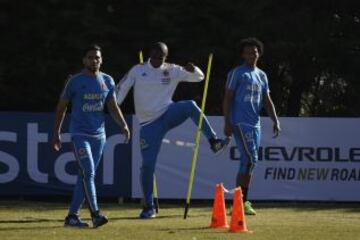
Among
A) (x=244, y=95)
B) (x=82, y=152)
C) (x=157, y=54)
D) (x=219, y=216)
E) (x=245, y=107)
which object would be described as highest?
(x=157, y=54)

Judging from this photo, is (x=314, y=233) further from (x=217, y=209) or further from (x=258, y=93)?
(x=258, y=93)

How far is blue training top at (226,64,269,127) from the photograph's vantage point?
11461mm

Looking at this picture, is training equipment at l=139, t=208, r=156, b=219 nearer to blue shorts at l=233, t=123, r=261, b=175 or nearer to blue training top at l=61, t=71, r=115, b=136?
blue shorts at l=233, t=123, r=261, b=175

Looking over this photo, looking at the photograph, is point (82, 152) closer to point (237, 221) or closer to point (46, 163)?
point (237, 221)

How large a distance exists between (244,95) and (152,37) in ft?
21.4

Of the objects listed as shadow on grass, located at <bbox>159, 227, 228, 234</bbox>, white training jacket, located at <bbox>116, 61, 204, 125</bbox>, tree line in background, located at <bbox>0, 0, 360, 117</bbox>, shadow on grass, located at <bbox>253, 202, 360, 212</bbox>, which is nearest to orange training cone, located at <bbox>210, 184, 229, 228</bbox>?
shadow on grass, located at <bbox>159, 227, 228, 234</bbox>

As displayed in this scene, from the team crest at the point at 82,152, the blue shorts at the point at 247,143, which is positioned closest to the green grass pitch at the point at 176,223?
the blue shorts at the point at 247,143

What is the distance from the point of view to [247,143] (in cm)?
1145

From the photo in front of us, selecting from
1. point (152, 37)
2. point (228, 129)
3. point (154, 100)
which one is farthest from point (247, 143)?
point (152, 37)

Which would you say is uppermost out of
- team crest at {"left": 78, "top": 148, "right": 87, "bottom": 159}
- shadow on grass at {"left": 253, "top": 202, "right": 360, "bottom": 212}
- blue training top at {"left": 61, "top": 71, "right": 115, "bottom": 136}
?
blue training top at {"left": 61, "top": 71, "right": 115, "bottom": 136}

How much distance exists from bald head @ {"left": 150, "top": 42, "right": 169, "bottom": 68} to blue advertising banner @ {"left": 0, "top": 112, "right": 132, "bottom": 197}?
3.89 meters

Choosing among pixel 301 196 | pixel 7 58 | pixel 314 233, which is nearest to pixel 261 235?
pixel 314 233

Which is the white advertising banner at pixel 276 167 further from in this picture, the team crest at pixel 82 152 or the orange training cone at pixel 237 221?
the orange training cone at pixel 237 221

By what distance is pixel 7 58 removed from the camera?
17312 millimetres
